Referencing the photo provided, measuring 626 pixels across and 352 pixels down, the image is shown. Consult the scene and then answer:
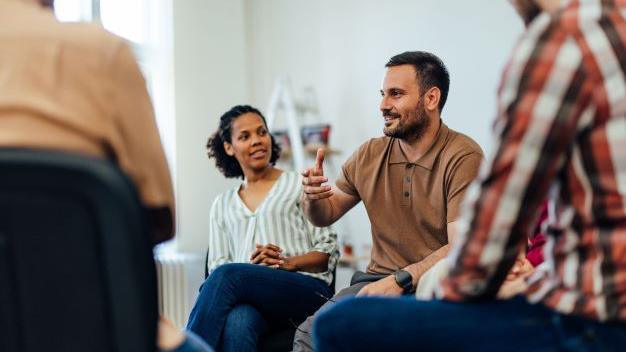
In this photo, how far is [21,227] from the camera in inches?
32.0

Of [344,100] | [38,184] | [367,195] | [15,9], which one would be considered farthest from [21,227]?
[344,100]

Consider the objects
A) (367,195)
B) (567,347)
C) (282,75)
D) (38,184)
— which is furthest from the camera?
(282,75)

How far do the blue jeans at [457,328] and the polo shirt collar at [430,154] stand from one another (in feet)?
3.54

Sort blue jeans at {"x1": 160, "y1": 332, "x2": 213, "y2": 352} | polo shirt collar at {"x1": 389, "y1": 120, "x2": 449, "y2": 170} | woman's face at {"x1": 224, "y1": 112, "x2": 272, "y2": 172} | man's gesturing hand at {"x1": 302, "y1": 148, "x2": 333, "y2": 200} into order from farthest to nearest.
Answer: woman's face at {"x1": 224, "y1": 112, "x2": 272, "y2": 172}, polo shirt collar at {"x1": 389, "y1": 120, "x2": 449, "y2": 170}, man's gesturing hand at {"x1": 302, "y1": 148, "x2": 333, "y2": 200}, blue jeans at {"x1": 160, "y1": 332, "x2": 213, "y2": 352}

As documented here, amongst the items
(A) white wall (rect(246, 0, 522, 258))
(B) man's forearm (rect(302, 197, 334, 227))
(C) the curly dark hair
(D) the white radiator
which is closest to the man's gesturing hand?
(B) man's forearm (rect(302, 197, 334, 227))

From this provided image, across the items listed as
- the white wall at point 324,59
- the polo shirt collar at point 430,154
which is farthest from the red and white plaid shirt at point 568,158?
the white wall at point 324,59

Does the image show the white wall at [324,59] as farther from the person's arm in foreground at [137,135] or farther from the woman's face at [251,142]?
the person's arm in foreground at [137,135]

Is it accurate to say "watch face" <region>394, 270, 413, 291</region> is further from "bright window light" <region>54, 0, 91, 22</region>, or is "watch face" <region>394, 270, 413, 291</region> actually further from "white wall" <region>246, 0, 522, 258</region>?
"bright window light" <region>54, 0, 91, 22</region>

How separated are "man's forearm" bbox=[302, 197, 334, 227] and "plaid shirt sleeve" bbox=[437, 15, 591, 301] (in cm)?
127

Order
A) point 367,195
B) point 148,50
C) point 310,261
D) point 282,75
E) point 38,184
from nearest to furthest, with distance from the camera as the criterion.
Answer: point 38,184 → point 367,195 → point 310,261 → point 148,50 → point 282,75

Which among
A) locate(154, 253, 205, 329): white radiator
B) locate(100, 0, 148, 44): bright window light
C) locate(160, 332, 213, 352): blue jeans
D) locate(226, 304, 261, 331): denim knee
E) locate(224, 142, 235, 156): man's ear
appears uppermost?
locate(100, 0, 148, 44): bright window light

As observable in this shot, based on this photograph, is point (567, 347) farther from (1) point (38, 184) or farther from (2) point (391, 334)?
(1) point (38, 184)

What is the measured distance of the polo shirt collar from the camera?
206 centimetres

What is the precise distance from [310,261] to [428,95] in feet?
2.27
